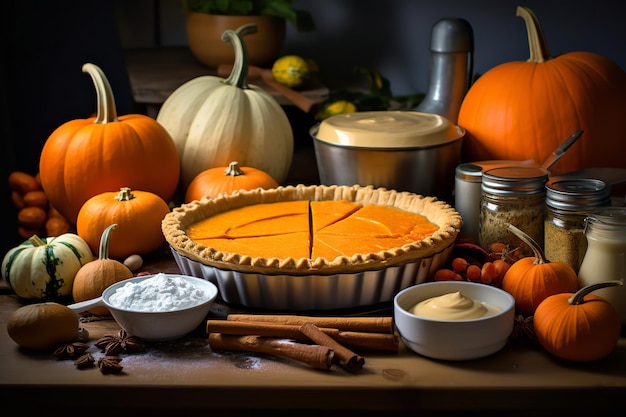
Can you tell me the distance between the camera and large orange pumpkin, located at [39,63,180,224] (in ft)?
6.64

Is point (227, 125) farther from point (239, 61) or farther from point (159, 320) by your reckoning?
point (159, 320)

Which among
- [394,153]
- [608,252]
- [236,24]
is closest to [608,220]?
[608,252]

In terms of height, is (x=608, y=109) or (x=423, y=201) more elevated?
(x=608, y=109)

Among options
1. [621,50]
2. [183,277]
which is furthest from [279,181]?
[621,50]

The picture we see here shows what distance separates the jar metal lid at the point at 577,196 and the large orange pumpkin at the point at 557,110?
18.6 inches

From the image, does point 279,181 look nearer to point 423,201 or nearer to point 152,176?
point 152,176

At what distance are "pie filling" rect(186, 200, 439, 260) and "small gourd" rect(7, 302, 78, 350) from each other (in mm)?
379

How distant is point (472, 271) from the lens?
157 cm

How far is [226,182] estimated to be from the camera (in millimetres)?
2084

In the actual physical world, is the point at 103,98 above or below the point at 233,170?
above

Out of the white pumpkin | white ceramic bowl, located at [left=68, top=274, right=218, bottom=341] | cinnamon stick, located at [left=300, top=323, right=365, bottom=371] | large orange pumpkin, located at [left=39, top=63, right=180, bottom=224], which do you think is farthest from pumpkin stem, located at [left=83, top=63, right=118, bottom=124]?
cinnamon stick, located at [left=300, top=323, right=365, bottom=371]

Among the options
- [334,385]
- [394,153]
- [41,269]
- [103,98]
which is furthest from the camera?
[103,98]

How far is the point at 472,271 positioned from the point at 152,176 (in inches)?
38.0

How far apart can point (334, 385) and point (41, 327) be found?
551 mm
